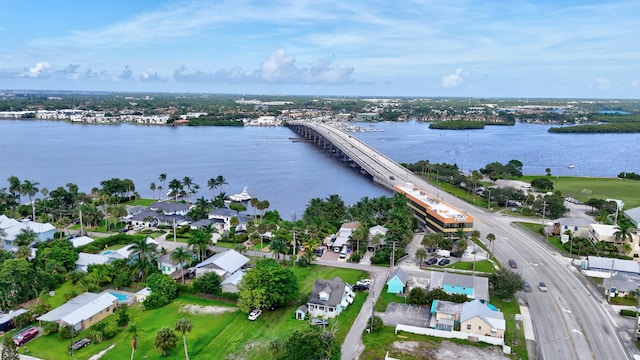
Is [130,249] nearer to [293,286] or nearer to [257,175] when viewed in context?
[293,286]

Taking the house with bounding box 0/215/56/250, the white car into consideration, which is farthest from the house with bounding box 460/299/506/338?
the house with bounding box 0/215/56/250

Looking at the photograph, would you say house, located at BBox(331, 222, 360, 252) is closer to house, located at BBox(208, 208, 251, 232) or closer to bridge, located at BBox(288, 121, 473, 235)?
bridge, located at BBox(288, 121, 473, 235)

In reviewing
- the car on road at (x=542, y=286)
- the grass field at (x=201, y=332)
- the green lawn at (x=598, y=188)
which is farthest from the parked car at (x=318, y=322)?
the green lawn at (x=598, y=188)

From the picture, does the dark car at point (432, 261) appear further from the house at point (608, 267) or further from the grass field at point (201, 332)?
the house at point (608, 267)

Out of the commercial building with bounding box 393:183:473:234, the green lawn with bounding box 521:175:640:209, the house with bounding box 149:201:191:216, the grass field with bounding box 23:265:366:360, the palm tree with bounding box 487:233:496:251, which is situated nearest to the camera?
the grass field with bounding box 23:265:366:360

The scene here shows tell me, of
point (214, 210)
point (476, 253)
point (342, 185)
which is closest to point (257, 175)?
point (342, 185)

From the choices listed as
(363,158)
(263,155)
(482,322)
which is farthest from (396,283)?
(263,155)
